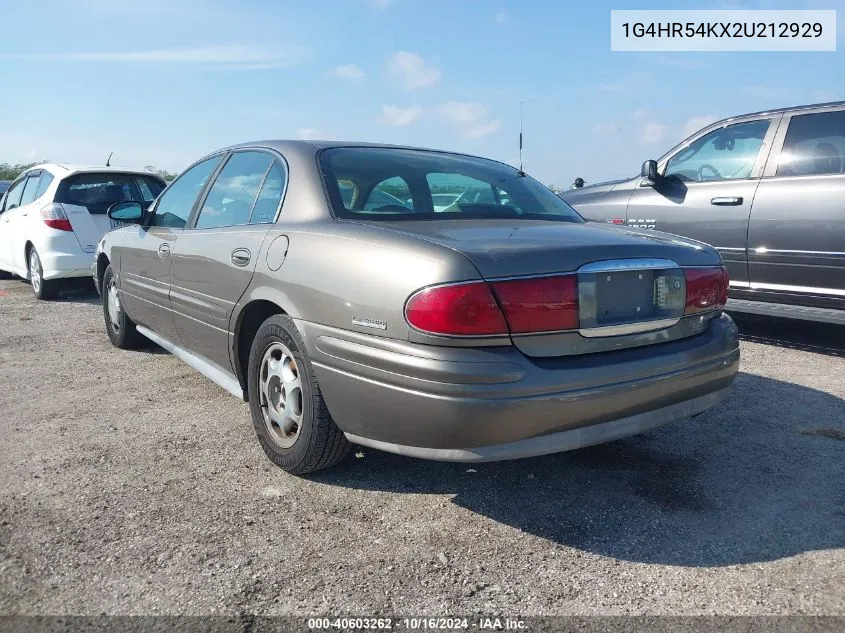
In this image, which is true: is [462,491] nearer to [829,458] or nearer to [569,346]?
[569,346]

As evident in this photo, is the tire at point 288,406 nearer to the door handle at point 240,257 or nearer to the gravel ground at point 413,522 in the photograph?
the gravel ground at point 413,522

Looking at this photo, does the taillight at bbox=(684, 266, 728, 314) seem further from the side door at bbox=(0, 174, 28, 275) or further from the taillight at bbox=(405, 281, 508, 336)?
the side door at bbox=(0, 174, 28, 275)

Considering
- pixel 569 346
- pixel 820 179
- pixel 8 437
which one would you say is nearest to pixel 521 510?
pixel 569 346

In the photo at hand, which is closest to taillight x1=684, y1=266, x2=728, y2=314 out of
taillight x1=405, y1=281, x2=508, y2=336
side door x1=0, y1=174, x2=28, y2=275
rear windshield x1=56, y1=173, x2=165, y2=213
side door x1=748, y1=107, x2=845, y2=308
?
taillight x1=405, y1=281, x2=508, y2=336

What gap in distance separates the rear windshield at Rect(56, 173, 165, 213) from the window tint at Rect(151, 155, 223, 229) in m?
3.18

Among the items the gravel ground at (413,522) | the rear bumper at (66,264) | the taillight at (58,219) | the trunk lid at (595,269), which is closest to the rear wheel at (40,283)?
the rear bumper at (66,264)

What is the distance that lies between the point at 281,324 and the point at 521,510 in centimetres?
120

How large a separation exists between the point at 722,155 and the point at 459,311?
4293mm

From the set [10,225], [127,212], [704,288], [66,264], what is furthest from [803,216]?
[10,225]

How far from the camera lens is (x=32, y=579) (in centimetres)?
212

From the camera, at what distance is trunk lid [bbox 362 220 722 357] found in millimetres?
2299

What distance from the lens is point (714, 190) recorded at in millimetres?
5445

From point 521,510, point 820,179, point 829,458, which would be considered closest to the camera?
point 521,510

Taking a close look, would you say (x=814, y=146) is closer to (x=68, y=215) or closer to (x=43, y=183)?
(x=68, y=215)
